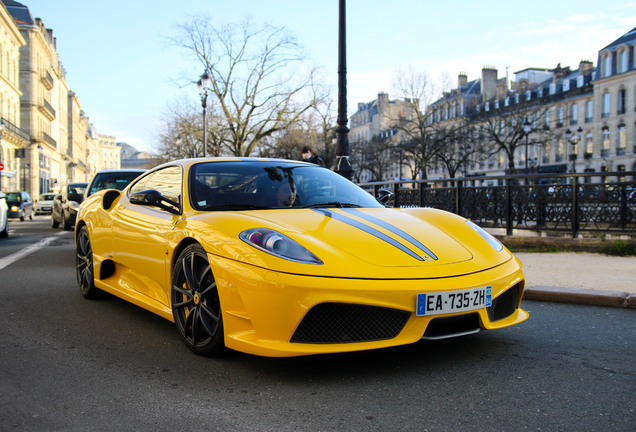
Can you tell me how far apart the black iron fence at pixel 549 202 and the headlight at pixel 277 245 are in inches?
288

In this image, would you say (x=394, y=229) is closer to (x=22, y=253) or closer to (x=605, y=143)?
(x=22, y=253)

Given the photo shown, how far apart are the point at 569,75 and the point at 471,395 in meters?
69.6

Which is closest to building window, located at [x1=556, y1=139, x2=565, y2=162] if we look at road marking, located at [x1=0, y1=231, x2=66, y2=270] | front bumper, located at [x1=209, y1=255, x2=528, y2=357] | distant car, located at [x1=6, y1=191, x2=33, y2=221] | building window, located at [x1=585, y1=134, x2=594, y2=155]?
building window, located at [x1=585, y1=134, x2=594, y2=155]

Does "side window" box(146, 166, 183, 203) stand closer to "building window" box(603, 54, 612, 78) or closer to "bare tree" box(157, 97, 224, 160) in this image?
"bare tree" box(157, 97, 224, 160)

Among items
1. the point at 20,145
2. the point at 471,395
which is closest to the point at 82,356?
the point at 471,395

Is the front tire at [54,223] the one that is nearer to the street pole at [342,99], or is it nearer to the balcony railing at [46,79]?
the street pole at [342,99]

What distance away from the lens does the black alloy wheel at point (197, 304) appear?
3307 mm

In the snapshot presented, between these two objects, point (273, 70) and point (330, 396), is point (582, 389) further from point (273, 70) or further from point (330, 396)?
point (273, 70)

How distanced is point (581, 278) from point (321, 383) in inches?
175

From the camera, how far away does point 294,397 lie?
2.77 meters

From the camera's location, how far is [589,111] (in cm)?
5828

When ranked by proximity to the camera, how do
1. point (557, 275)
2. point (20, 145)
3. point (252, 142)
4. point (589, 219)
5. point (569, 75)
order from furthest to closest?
point (569, 75) < point (20, 145) < point (252, 142) < point (589, 219) < point (557, 275)

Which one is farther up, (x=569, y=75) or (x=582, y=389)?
(x=569, y=75)

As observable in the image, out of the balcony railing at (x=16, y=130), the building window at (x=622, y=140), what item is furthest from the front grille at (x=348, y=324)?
the building window at (x=622, y=140)
